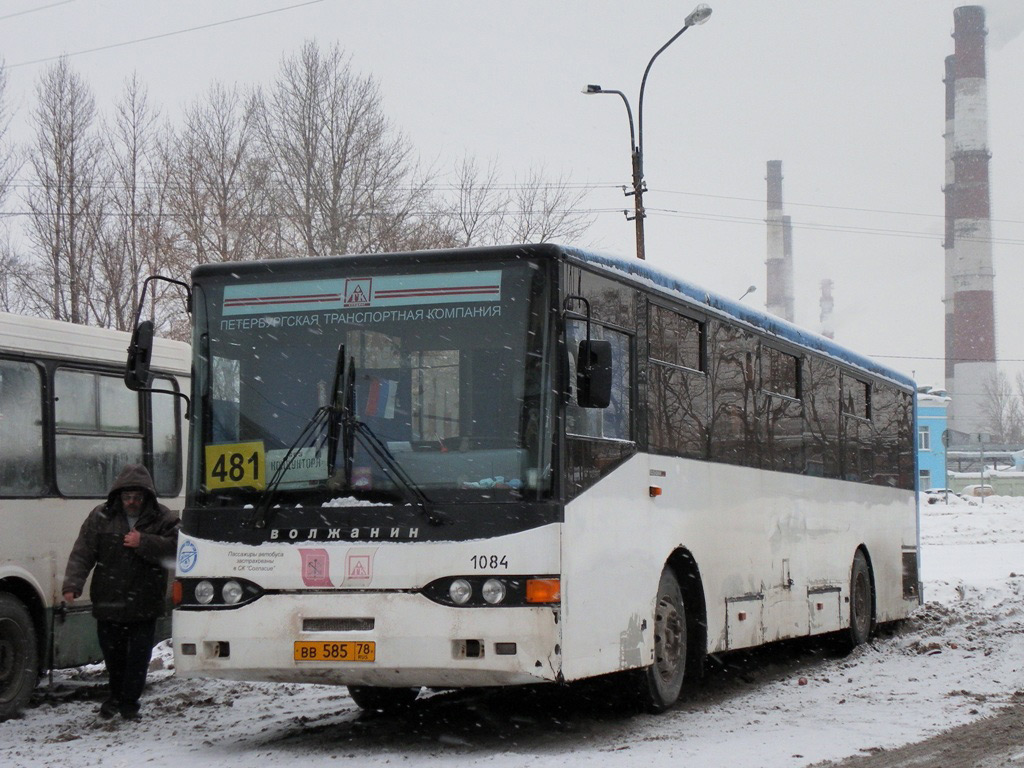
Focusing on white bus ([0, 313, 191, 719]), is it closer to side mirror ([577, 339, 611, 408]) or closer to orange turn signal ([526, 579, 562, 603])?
orange turn signal ([526, 579, 562, 603])

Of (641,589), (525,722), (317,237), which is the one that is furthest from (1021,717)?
(317,237)

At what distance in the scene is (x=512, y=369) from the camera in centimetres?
884

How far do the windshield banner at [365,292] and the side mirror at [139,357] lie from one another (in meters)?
0.51

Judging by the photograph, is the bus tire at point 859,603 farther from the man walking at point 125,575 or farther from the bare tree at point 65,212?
the bare tree at point 65,212

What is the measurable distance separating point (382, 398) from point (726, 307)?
14.2ft

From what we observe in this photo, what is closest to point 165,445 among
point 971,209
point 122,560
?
point 122,560

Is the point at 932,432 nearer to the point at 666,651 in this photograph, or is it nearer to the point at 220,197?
the point at 220,197

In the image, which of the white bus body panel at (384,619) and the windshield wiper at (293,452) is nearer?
the white bus body panel at (384,619)

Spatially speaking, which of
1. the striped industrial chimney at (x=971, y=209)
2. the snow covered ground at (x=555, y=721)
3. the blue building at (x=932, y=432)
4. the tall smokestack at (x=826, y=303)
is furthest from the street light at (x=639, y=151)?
the tall smokestack at (x=826, y=303)

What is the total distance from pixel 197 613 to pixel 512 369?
243 centimetres

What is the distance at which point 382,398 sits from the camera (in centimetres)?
891

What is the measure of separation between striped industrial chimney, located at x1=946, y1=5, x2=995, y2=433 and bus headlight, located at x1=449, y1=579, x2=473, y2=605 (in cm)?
7866

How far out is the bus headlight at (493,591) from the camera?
8594 millimetres

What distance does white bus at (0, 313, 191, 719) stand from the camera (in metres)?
10.7
